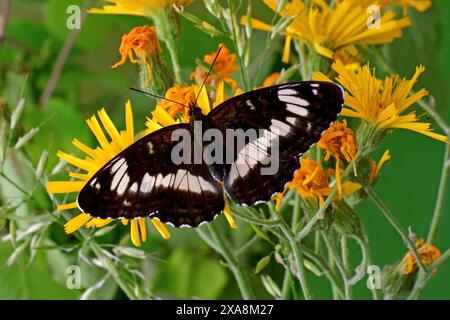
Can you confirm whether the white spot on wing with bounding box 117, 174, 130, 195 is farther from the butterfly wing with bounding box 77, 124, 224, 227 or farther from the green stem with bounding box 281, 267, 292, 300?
the green stem with bounding box 281, 267, 292, 300

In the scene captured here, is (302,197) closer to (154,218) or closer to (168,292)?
(154,218)

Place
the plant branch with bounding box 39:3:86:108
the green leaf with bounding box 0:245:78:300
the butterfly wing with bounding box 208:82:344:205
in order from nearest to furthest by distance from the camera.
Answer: the butterfly wing with bounding box 208:82:344:205, the green leaf with bounding box 0:245:78:300, the plant branch with bounding box 39:3:86:108

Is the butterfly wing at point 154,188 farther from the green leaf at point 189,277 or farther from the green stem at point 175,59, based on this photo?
the green leaf at point 189,277

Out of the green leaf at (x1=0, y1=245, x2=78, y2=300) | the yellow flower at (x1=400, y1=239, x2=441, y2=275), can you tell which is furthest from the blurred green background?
the yellow flower at (x1=400, y1=239, x2=441, y2=275)

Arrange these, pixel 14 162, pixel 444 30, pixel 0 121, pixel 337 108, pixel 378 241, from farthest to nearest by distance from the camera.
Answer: pixel 444 30
pixel 378 241
pixel 14 162
pixel 0 121
pixel 337 108

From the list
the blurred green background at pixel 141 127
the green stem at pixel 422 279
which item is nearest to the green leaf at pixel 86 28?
the blurred green background at pixel 141 127

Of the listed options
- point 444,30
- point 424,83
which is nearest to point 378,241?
point 424,83

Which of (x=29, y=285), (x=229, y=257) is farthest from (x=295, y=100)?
(x=29, y=285)
